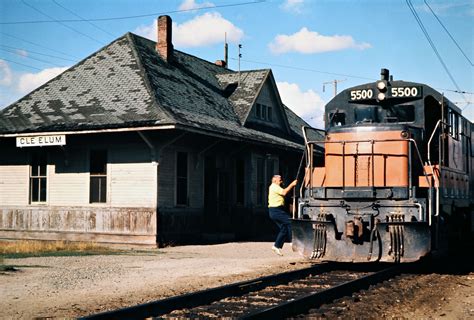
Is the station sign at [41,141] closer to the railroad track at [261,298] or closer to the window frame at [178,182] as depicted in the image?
the window frame at [178,182]

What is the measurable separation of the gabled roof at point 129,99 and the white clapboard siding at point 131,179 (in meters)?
1.22

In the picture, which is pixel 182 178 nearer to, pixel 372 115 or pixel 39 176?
pixel 39 176

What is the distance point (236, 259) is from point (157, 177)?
4.47 metres

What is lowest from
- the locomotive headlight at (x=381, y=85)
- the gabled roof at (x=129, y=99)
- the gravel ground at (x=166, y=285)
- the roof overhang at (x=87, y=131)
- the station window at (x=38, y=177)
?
the gravel ground at (x=166, y=285)

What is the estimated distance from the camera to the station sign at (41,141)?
18.7 metres

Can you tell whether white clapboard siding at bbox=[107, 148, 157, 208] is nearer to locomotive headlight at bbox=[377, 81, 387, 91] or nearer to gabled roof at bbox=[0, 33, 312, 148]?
gabled roof at bbox=[0, 33, 312, 148]

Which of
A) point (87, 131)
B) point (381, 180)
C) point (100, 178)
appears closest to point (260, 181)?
point (100, 178)

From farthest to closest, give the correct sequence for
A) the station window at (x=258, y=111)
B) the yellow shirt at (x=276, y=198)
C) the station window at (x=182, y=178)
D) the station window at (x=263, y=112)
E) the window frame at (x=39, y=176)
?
the station window at (x=263, y=112) → the station window at (x=258, y=111) → the window frame at (x=39, y=176) → the station window at (x=182, y=178) → the yellow shirt at (x=276, y=198)

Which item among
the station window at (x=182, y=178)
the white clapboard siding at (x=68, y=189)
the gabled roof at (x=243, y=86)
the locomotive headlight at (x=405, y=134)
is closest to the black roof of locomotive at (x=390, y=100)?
the locomotive headlight at (x=405, y=134)

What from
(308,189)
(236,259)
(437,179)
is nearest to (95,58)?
(236,259)

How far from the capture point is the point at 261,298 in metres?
8.84

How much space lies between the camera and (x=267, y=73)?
27.5 meters

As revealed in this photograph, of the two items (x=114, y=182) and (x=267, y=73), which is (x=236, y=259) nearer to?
(x=114, y=182)

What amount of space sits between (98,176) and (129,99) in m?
2.67
